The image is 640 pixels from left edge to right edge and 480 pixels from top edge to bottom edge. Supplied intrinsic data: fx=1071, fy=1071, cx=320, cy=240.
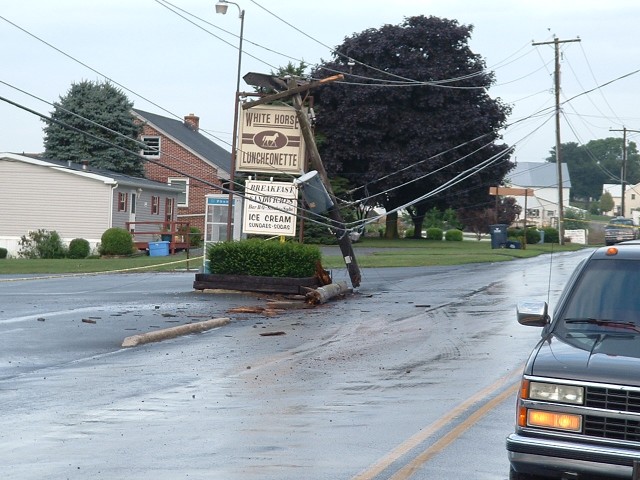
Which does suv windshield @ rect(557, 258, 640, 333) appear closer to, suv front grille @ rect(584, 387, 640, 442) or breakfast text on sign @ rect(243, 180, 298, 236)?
suv front grille @ rect(584, 387, 640, 442)

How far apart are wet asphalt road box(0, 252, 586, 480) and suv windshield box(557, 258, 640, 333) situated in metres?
1.29

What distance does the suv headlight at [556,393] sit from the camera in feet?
21.2

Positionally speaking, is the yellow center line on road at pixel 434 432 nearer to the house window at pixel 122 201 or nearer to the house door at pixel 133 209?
the house window at pixel 122 201

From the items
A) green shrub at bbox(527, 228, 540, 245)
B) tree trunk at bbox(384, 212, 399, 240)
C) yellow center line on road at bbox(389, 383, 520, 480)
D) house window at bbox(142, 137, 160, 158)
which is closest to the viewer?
yellow center line on road at bbox(389, 383, 520, 480)

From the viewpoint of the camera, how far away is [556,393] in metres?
6.55

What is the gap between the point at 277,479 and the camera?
7.68 m

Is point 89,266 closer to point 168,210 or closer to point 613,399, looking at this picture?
point 168,210

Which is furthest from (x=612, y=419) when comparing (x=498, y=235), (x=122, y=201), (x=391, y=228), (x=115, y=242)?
(x=391, y=228)

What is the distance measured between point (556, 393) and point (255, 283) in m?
19.2

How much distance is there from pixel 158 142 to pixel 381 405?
189ft

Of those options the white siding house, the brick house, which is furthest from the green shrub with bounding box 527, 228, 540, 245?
the white siding house

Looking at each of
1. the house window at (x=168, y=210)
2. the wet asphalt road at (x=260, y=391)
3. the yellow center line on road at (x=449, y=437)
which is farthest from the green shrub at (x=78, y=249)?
the yellow center line on road at (x=449, y=437)

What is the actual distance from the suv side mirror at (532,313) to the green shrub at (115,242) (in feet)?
135

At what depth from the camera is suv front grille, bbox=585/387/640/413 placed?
20.6ft
